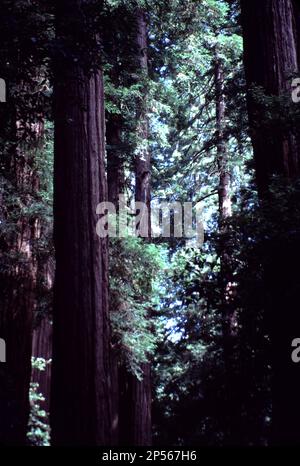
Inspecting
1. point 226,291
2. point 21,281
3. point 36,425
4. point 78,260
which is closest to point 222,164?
point 21,281

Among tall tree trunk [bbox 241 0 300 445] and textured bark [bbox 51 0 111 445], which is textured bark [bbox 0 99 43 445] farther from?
tall tree trunk [bbox 241 0 300 445]

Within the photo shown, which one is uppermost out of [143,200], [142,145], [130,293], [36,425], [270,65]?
[142,145]

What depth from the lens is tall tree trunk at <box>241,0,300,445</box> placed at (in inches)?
209

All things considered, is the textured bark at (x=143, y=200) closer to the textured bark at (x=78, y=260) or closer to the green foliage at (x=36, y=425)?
the green foliage at (x=36, y=425)

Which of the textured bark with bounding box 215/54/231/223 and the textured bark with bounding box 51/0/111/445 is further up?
the textured bark with bounding box 215/54/231/223

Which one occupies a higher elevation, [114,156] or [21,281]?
[114,156]

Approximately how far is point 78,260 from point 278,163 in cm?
253

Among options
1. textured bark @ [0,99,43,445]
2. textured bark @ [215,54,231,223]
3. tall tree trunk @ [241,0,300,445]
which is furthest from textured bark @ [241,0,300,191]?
textured bark @ [215,54,231,223]

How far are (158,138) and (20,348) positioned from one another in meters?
7.16

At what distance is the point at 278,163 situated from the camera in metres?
5.99

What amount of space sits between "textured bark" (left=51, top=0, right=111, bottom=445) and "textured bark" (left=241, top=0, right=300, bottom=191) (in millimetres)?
1880

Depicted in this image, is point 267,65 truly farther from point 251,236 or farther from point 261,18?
point 251,236

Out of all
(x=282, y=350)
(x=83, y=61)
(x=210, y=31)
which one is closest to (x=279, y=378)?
(x=282, y=350)

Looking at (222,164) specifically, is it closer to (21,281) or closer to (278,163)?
(21,281)
